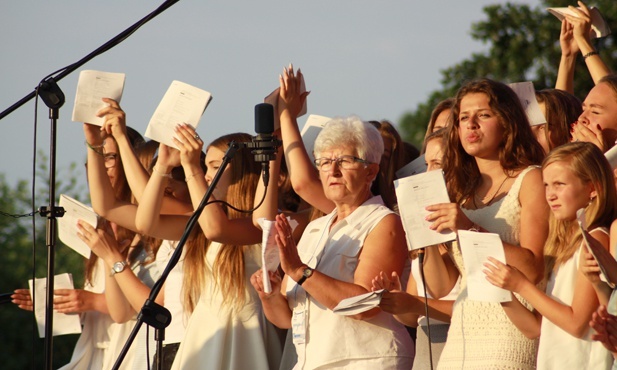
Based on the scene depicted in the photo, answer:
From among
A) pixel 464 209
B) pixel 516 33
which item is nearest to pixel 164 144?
pixel 464 209

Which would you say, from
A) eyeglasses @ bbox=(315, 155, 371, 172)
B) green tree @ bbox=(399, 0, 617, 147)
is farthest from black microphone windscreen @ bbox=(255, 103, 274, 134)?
green tree @ bbox=(399, 0, 617, 147)

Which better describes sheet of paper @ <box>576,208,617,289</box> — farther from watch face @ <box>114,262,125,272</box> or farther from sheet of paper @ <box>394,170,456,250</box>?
watch face @ <box>114,262,125,272</box>

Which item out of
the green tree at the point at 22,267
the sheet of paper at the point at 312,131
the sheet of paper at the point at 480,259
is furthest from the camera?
the green tree at the point at 22,267

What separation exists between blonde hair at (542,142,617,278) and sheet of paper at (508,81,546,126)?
0.61 meters

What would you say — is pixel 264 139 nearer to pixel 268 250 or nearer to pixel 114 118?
pixel 268 250

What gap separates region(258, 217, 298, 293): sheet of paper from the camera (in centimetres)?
487

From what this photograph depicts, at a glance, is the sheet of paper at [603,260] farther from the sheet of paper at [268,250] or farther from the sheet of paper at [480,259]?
the sheet of paper at [268,250]

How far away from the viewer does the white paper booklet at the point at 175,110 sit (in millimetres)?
5590

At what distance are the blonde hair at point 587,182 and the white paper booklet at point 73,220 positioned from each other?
10.0ft

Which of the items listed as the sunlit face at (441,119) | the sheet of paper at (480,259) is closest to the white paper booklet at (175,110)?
the sunlit face at (441,119)

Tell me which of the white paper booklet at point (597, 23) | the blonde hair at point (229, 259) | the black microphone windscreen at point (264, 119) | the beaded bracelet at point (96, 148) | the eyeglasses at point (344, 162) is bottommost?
the blonde hair at point (229, 259)

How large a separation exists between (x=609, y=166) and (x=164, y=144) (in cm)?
254

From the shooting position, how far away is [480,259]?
427cm

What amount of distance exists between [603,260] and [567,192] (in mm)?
522
